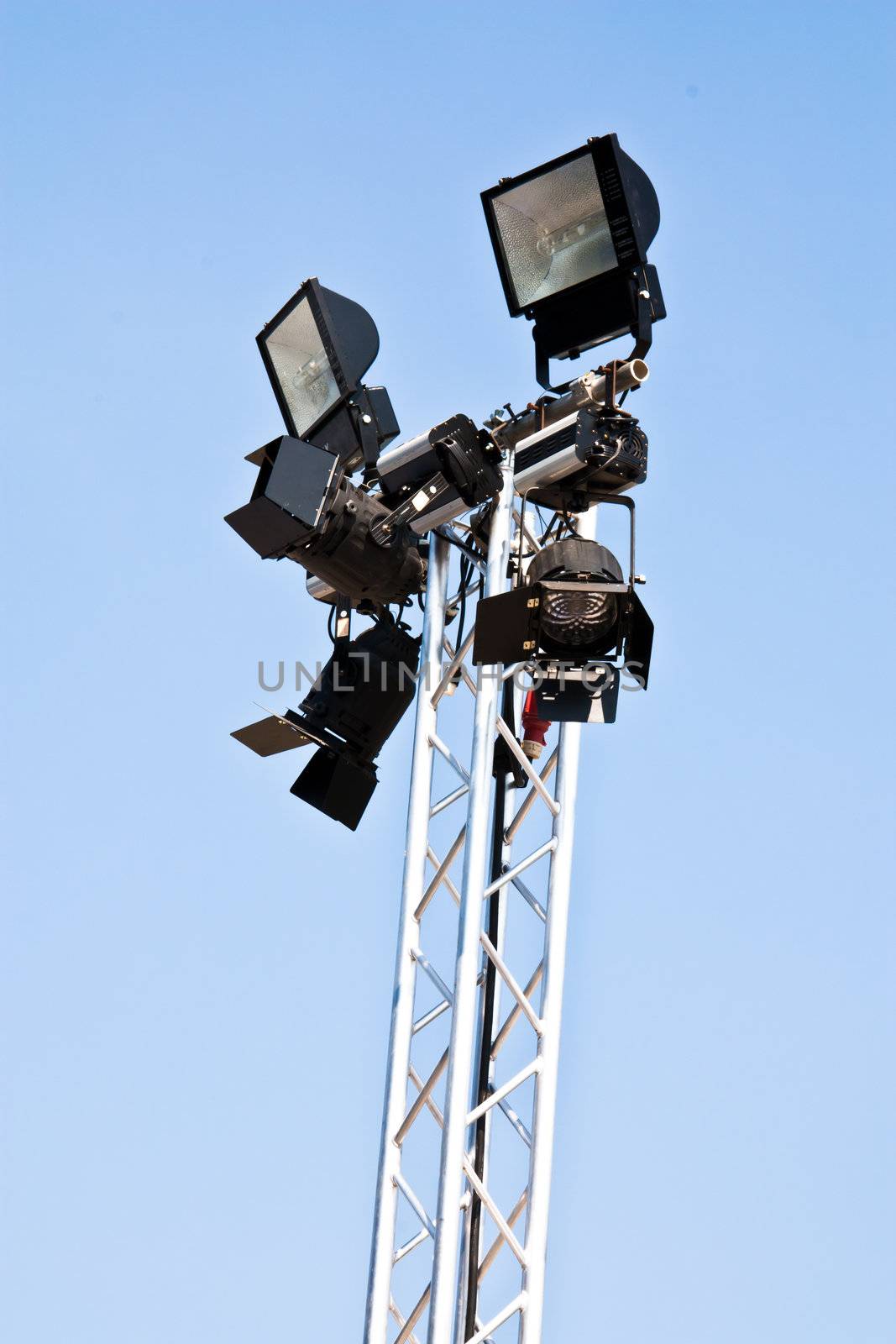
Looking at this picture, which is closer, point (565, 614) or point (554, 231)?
point (565, 614)

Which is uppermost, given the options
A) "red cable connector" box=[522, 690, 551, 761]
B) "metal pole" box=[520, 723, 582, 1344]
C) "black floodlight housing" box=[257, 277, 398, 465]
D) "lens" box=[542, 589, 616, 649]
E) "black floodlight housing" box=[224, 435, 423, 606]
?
"black floodlight housing" box=[257, 277, 398, 465]

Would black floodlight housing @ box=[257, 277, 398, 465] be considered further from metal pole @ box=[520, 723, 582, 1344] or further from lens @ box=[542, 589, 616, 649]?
metal pole @ box=[520, 723, 582, 1344]

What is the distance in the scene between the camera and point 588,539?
17.3ft

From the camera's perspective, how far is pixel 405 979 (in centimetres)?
520

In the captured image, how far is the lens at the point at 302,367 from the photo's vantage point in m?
6.09

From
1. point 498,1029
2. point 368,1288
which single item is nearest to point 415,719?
point 498,1029

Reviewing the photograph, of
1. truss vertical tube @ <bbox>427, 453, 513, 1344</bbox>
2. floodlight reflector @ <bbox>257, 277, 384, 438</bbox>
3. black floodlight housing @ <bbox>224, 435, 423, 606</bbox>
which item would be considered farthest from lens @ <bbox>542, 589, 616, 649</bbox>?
floodlight reflector @ <bbox>257, 277, 384, 438</bbox>

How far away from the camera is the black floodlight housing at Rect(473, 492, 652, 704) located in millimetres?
5047

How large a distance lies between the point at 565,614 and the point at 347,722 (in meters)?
1.31

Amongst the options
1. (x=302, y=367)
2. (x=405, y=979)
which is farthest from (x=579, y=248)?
(x=405, y=979)

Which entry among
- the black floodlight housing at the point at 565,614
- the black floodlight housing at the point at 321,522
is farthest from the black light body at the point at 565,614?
the black floodlight housing at the point at 321,522

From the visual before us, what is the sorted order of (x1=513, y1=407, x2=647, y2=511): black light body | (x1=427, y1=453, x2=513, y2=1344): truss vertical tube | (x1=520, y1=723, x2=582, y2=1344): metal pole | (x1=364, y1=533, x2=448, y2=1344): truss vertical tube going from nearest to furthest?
(x1=427, y1=453, x2=513, y2=1344): truss vertical tube → (x1=520, y1=723, x2=582, y2=1344): metal pole → (x1=364, y1=533, x2=448, y2=1344): truss vertical tube → (x1=513, y1=407, x2=647, y2=511): black light body

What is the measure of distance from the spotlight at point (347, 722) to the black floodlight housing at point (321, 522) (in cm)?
27

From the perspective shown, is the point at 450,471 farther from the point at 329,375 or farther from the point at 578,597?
the point at 329,375
